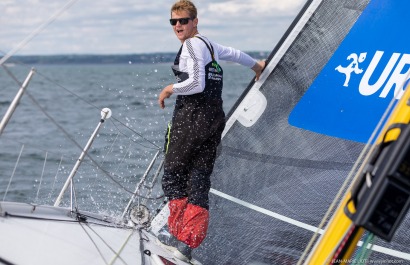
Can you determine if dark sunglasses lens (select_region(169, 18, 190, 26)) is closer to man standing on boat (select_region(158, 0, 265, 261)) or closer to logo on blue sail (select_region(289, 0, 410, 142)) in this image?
man standing on boat (select_region(158, 0, 265, 261))

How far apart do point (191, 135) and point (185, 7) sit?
54 cm

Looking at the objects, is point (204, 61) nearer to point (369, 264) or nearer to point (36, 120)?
point (369, 264)

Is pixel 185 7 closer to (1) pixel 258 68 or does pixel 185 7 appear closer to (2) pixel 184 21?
(2) pixel 184 21

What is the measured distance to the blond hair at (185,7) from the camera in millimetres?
3115

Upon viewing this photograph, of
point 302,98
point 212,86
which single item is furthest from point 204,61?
point 302,98

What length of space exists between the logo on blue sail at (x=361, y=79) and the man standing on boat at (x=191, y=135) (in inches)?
20.2

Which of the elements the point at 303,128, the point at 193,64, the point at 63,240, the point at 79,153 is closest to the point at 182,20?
the point at 193,64

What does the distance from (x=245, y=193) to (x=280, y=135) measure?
324 mm

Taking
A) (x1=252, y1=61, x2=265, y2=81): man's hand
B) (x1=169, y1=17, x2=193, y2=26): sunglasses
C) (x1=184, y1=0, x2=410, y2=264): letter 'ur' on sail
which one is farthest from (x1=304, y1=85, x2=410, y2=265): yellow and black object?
(x1=252, y1=61, x2=265, y2=81): man's hand

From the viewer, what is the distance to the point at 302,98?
353 cm

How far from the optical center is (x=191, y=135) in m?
3.14

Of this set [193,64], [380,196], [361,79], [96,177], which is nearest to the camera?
[380,196]

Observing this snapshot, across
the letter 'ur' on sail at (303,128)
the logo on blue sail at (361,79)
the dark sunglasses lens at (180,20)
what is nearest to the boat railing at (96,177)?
the letter 'ur' on sail at (303,128)

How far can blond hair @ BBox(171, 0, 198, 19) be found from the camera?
10.2ft
